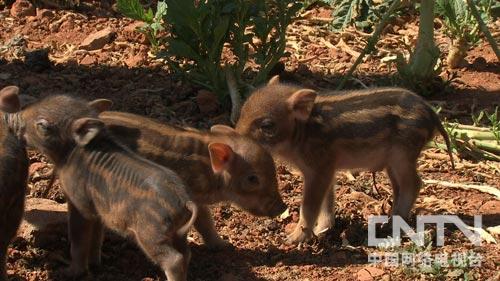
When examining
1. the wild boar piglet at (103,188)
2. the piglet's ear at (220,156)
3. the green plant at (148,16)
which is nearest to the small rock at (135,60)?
the green plant at (148,16)

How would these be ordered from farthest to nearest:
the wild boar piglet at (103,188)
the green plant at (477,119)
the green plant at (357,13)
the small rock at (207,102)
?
the green plant at (357,13) → the small rock at (207,102) → the green plant at (477,119) → the wild boar piglet at (103,188)

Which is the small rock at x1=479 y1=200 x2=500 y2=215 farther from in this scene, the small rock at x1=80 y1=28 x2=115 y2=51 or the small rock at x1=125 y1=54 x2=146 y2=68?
the small rock at x1=80 y1=28 x2=115 y2=51

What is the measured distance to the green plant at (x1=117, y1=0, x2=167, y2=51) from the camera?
33.2ft

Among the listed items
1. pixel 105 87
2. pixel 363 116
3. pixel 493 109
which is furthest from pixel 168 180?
pixel 493 109

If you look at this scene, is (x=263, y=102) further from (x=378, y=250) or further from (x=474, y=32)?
(x=474, y=32)

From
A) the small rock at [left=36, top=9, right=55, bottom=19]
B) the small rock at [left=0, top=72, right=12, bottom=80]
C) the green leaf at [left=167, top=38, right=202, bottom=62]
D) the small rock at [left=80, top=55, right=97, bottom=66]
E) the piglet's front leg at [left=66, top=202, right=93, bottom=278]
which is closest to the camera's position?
the piglet's front leg at [left=66, top=202, right=93, bottom=278]

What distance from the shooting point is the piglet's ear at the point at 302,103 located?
27.0ft

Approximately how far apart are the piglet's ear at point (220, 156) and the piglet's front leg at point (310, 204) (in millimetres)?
814

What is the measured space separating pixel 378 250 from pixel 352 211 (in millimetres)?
752

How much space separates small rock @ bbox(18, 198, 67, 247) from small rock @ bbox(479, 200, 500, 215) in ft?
11.1

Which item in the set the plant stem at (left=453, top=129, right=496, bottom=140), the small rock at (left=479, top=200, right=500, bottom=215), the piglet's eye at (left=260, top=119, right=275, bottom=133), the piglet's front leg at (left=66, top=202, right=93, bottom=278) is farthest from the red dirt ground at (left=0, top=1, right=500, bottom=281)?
the piglet's eye at (left=260, top=119, right=275, bottom=133)

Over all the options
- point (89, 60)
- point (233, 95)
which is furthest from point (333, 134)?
point (89, 60)

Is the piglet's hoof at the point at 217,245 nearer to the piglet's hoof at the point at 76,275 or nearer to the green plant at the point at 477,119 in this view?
the piglet's hoof at the point at 76,275

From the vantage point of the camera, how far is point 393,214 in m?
8.39
